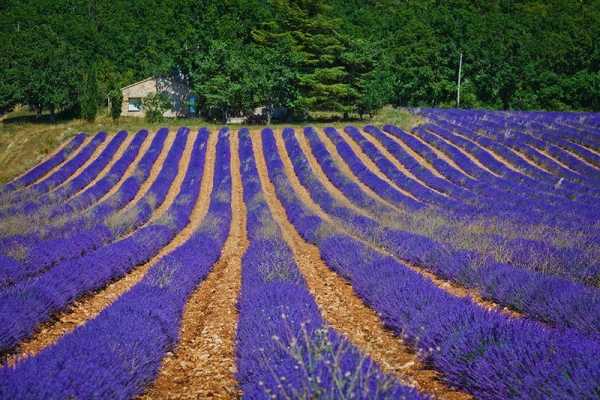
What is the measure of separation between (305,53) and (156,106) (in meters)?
14.0

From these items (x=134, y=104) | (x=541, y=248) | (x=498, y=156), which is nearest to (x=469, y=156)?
(x=498, y=156)

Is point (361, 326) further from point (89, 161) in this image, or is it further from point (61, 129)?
point (61, 129)

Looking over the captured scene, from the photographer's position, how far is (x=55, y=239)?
1057 cm

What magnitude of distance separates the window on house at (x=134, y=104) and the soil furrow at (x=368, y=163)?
20.3 meters

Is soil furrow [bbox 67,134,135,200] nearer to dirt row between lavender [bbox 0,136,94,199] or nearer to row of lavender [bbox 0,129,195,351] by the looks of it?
dirt row between lavender [bbox 0,136,94,199]

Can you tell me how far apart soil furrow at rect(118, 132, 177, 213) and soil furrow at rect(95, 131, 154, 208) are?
1.02m

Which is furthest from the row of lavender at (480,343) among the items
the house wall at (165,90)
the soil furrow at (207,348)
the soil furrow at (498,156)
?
the house wall at (165,90)

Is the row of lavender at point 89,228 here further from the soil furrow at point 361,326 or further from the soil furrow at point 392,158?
the soil furrow at point 392,158

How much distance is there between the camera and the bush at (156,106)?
39.1m

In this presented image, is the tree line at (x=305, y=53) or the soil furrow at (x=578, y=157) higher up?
the tree line at (x=305, y=53)

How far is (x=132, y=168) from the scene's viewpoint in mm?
25969

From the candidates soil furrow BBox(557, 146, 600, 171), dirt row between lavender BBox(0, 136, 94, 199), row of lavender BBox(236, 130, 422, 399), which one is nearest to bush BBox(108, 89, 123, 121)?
dirt row between lavender BBox(0, 136, 94, 199)

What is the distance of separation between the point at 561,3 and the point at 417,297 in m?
76.1

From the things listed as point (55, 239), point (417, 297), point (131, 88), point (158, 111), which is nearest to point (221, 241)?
point (55, 239)
